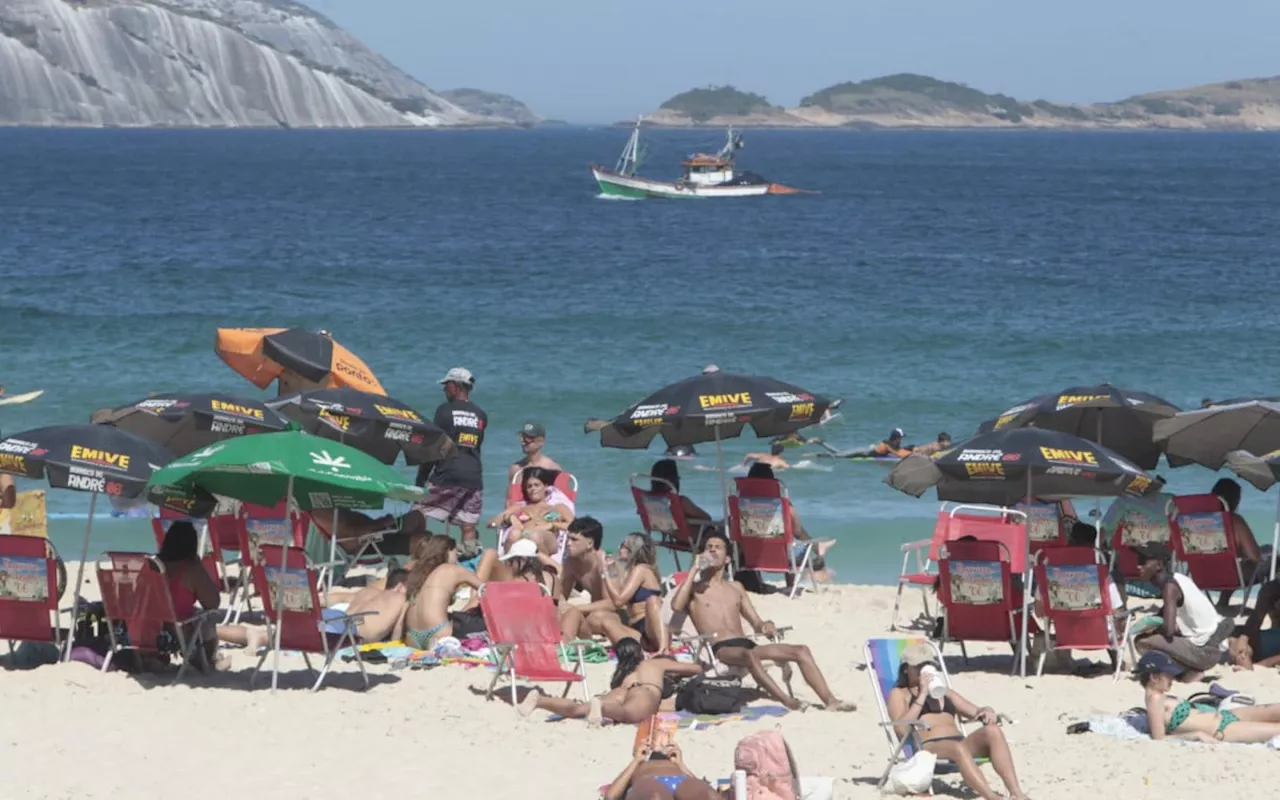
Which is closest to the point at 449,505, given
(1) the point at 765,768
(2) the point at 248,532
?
(2) the point at 248,532

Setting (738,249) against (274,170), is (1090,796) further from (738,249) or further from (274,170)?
(274,170)

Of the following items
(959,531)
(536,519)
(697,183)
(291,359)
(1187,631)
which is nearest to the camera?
(1187,631)

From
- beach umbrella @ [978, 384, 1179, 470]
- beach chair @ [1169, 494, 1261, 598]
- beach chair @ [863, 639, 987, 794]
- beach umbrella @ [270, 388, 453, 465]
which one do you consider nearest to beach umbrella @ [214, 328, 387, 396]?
beach umbrella @ [270, 388, 453, 465]

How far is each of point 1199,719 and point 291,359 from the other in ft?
24.3

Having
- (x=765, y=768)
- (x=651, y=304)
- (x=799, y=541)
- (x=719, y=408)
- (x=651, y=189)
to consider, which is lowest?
(x=651, y=189)

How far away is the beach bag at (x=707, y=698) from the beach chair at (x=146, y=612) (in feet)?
8.27

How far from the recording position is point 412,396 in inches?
979

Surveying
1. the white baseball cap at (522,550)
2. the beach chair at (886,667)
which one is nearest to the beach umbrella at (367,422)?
the white baseball cap at (522,550)

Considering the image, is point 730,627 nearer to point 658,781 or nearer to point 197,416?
point 658,781

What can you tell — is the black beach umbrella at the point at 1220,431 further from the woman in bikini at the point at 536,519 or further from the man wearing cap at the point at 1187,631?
the woman in bikini at the point at 536,519

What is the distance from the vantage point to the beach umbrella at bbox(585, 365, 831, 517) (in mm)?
12188

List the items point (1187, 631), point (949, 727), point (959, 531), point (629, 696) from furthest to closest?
point (959, 531)
point (1187, 631)
point (629, 696)
point (949, 727)

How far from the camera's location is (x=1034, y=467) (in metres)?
10.5

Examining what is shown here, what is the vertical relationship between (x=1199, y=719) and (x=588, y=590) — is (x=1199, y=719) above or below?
above
